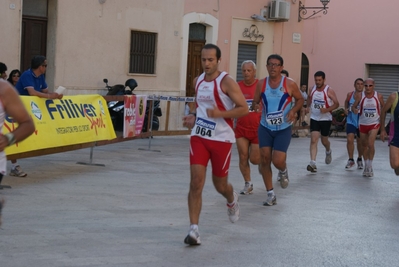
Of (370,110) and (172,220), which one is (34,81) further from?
(370,110)

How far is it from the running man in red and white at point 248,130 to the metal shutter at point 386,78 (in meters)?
23.7

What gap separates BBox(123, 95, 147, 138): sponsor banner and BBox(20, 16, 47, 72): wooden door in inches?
180

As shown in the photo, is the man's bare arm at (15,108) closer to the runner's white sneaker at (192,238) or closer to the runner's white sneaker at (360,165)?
the runner's white sneaker at (192,238)

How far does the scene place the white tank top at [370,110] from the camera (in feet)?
52.9

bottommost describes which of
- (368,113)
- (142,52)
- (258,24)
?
(368,113)

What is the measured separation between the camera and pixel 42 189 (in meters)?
11.1

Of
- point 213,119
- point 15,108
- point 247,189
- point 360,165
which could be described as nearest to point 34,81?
point 247,189

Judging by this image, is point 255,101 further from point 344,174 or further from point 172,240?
point 344,174

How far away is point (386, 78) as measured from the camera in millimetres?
34625

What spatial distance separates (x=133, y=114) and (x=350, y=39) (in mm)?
21514

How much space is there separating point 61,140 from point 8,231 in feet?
14.3

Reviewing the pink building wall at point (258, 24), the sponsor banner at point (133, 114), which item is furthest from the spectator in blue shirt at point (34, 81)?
the pink building wall at point (258, 24)

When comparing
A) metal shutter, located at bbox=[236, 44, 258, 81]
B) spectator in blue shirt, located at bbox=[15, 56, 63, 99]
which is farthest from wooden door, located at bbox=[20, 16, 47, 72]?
metal shutter, located at bbox=[236, 44, 258, 81]

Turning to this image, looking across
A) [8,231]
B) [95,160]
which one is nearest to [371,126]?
[95,160]
